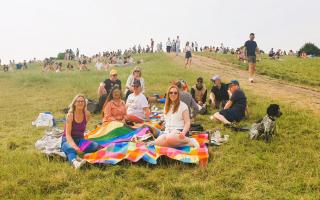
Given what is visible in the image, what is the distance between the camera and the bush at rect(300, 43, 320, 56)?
49947 mm

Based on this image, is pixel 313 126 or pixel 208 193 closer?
pixel 208 193

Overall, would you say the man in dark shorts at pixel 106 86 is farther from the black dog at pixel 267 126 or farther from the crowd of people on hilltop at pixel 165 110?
the black dog at pixel 267 126

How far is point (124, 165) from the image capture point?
7.39 metres

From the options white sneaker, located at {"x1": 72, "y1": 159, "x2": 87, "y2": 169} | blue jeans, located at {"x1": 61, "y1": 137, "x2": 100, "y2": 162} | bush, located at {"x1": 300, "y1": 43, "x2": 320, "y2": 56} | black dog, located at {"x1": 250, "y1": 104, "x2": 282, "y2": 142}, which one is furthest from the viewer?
bush, located at {"x1": 300, "y1": 43, "x2": 320, "y2": 56}

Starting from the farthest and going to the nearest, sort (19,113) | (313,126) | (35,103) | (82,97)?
(35,103), (19,113), (313,126), (82,97)

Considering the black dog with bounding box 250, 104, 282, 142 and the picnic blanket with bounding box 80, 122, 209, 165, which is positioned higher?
the black dog with bounding box 250, 104, 282, 142

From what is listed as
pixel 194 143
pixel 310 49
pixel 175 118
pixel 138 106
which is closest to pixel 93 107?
pixel 138 106

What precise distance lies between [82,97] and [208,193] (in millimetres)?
3626

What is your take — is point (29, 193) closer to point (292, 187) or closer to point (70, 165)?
point (70, 165)

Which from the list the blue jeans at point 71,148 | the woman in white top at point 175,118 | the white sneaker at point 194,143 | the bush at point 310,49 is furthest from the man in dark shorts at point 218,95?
the bush at point 310,49

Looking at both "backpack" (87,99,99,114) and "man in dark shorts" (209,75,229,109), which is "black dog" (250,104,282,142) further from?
"backpack" (87,99,99,114)

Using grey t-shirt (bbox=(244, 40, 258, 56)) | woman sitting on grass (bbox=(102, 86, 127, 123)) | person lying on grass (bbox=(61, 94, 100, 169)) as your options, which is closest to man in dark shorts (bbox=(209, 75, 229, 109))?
woman sitting on grass (bbox=(102, 86, 127, 123))

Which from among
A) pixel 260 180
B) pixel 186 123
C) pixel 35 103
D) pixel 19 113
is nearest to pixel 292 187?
pixel 260 180

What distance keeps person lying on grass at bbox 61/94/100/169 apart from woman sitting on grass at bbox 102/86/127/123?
1894 millimetres
